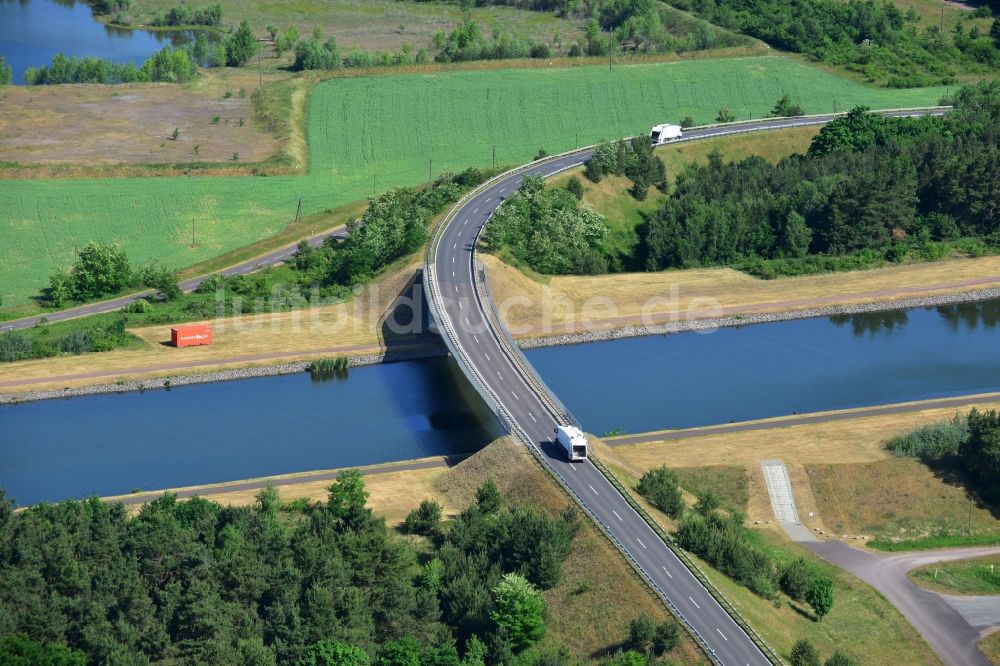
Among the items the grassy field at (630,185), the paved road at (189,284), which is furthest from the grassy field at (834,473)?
the paved road at (189,284)

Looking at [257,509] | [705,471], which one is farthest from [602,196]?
[257,509]

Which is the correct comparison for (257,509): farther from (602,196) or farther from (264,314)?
(602,196)

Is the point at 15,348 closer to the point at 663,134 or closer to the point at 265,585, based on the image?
the point at 265,585

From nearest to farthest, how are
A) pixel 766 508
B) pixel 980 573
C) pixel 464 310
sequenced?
pixel 980 573
pixel 766 508
pixel 464 310

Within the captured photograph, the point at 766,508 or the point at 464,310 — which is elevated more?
the point at 464,310

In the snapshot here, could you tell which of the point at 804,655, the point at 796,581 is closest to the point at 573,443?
the point at 796,581

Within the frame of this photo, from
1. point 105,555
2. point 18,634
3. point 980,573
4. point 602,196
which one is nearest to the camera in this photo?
point 18,634

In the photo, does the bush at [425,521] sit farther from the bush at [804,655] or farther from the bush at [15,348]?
the bush at [15,348]
